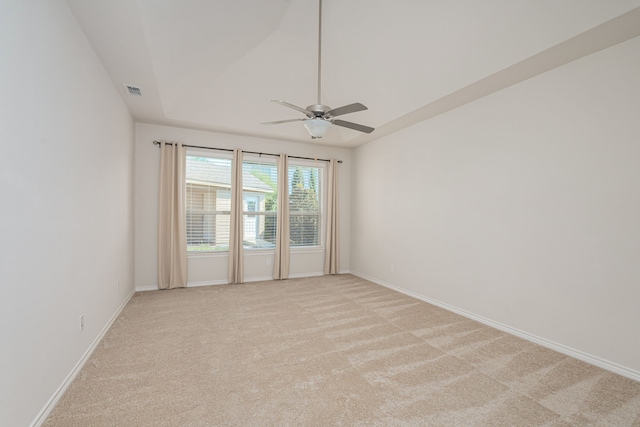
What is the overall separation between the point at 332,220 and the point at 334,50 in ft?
10.3

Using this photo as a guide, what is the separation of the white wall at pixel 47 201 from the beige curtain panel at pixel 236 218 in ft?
7.48

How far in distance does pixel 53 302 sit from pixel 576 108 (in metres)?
4.48

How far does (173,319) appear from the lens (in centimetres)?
349

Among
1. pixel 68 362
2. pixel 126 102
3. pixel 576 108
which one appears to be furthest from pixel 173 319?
pixel 576 108

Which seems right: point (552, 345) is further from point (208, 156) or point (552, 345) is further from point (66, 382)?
point (208, 156)

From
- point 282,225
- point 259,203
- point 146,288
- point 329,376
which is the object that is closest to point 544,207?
point 329,376

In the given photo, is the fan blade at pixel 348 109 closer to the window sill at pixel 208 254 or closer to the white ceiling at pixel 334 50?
the white ceiling at pixel 334 50

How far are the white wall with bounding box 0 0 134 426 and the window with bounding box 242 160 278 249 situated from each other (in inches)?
101

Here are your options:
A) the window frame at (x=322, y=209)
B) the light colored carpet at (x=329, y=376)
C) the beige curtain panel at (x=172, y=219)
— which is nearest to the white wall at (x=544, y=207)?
the light colored carpet at (x=329, y=376)

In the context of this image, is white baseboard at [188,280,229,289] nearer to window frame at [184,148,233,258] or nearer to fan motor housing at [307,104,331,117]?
window frame at [184,148,233,258]

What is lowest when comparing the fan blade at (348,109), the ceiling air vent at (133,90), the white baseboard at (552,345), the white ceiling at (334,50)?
the white baseboard at (552,345)

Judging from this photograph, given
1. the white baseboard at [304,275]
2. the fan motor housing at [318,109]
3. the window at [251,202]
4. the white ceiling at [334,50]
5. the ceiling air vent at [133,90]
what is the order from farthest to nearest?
the white baseboard at [304,275]
the window at [251,202]
the ceiling air vent at [133,90]
the fan motor housing at [318,109]
the white ceiling at [334,50]

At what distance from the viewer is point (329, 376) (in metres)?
2.31

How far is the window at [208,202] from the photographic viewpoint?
5074 mm
